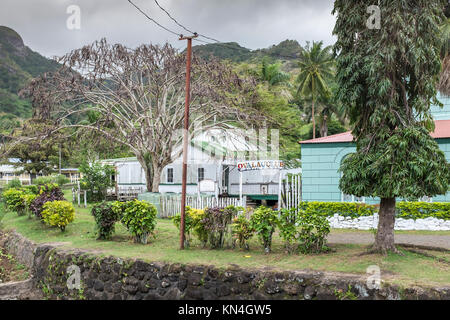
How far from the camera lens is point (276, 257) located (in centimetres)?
885

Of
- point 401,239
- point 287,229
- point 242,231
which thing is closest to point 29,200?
point 242,231

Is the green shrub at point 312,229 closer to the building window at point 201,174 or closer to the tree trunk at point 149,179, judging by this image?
the building window at point 201,174

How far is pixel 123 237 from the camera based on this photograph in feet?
38.3

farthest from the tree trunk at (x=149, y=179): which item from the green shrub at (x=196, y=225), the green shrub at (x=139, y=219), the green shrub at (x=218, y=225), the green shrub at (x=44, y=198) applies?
the green shrub at (x=218, y=225)

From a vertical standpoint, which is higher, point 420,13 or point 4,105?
point 4,105

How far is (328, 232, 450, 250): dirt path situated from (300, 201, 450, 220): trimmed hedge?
1.12m

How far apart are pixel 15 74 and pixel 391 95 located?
83736mm

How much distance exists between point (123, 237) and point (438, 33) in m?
9.90

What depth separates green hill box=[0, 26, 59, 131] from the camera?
62697mm

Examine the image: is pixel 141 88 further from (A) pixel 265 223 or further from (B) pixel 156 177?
(A) pixel 265 223

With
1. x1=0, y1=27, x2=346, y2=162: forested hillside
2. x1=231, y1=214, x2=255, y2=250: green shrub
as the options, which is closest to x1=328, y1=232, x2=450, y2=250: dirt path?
x1=231, y1=214, x2=255, y2=250: green shrub

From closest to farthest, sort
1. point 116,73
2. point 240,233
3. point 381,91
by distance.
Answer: point 381,91
point 240,233
point 116,73
